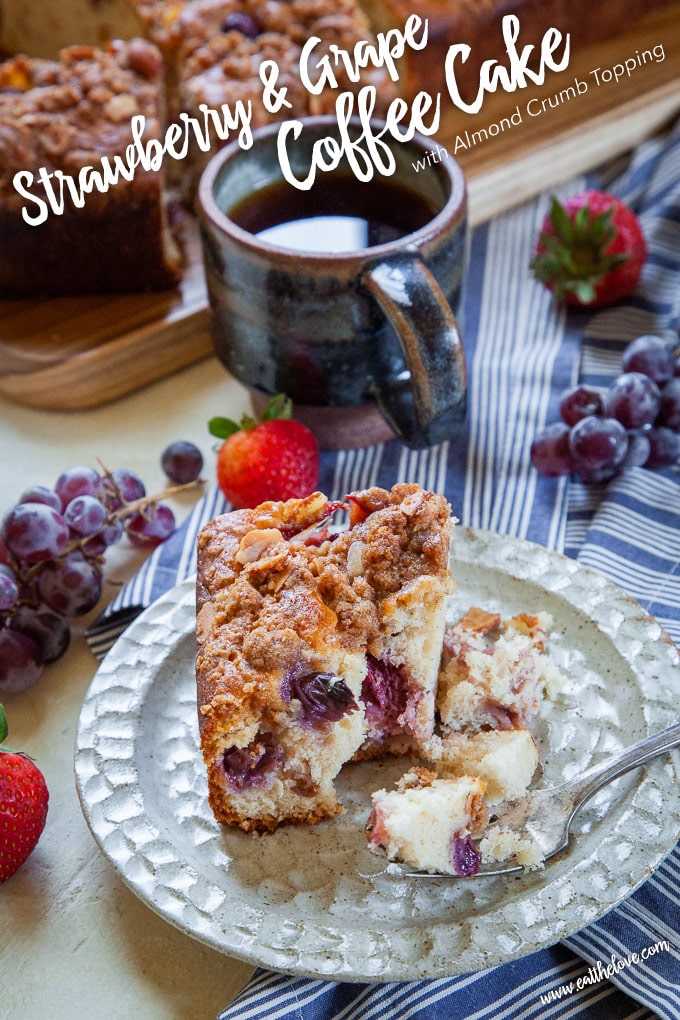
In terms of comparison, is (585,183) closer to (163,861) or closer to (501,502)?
(501,502)

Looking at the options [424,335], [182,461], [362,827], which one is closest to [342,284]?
[424,335]

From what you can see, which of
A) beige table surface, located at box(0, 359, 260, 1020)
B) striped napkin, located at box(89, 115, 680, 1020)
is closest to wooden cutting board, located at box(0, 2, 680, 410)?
striped napkin, located at box(89, 115, 680, 1020)

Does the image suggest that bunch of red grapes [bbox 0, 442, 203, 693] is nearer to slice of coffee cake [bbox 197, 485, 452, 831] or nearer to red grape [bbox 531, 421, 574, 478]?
slice of coffee cake [bbox 197, 485, 452, 831]

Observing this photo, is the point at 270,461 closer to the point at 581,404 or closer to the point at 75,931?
the point at 581,404

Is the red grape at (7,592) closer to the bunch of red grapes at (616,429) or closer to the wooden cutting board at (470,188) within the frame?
the wooden cutting board at (470,188)

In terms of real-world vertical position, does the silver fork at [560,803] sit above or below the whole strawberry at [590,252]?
below

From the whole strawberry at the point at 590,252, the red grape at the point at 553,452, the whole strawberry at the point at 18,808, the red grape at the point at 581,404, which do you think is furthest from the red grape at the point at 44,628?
the whole strawberry at the point at 590,252
